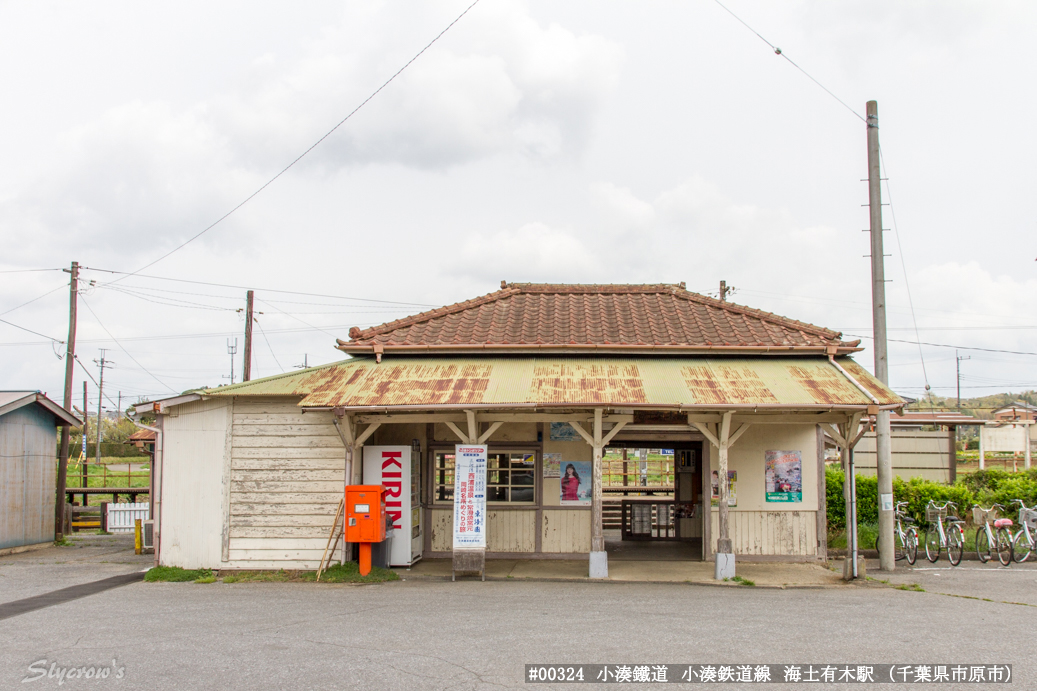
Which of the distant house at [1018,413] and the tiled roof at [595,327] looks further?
the distant house at [1018,413]

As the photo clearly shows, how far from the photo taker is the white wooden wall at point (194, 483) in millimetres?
12172

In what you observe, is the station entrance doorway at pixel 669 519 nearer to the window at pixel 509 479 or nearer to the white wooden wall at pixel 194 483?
the window at pixel 509 479

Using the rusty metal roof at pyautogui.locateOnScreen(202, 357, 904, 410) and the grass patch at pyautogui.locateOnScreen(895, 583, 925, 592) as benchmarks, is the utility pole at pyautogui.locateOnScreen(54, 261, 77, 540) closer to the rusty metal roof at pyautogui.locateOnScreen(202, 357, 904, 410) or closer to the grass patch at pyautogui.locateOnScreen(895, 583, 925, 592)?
the rusty metal roof at pyautogui.locateOnScreen(202, 357, 904, 410)

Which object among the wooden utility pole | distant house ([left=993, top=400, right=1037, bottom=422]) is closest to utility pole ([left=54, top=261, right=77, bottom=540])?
the wooden utility pole

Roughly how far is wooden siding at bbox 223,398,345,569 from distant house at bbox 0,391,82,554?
724cm

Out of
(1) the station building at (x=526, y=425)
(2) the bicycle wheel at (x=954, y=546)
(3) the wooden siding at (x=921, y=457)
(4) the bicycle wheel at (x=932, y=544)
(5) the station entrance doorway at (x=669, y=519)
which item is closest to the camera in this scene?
(1) the station building at (x=526, y=425)

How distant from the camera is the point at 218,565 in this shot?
1210 cm

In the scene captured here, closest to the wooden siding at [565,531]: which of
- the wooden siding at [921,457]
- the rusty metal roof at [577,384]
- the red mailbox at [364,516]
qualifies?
the rusty metal roof at [577,384]

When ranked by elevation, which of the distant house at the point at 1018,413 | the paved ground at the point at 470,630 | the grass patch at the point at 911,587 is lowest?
the grass patch at the point at 911,587

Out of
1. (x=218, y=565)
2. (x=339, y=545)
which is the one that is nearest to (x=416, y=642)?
(x=339, y=545)

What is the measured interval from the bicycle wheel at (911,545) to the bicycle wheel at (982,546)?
3.30 feet

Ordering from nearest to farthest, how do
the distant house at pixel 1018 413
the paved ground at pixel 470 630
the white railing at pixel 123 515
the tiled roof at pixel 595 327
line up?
the paved ground at pixel 470 630 → the tiled roof at pixel 595 327 → the white railing at pixel 123 515 → the distant house at pixel 1018 413

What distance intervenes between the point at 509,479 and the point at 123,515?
12.8m

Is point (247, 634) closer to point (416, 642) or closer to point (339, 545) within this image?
point (416, 642)
